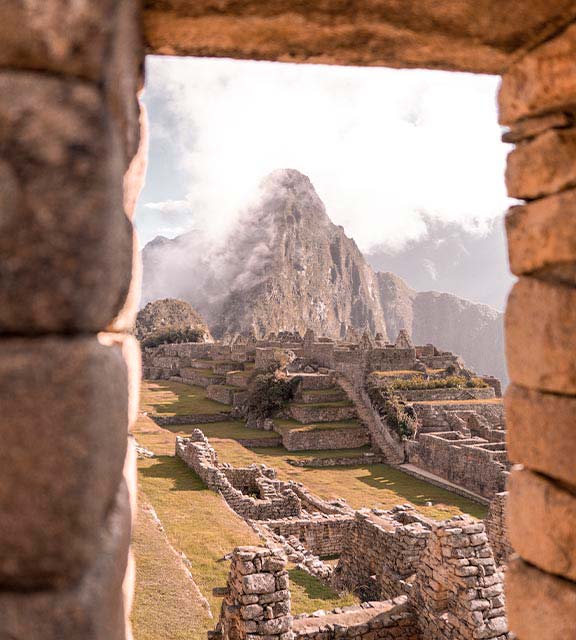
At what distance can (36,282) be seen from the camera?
4.09ft

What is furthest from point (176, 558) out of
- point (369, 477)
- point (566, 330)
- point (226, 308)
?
point (226, 308)

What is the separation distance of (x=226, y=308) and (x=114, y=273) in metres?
124

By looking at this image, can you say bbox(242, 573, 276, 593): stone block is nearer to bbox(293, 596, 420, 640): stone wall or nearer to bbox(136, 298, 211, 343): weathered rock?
bbox(293, 596, 420, 640): stone wall

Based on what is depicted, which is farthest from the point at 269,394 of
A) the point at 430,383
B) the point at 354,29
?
the point at 354,29

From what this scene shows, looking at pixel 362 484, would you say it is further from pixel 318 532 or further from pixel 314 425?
pixel 318 532

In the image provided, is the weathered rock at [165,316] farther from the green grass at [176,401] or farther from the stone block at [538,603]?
the stone block at [538,603]

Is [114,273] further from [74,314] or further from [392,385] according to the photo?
[392,385]

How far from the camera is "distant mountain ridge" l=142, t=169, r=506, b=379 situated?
4946 inches

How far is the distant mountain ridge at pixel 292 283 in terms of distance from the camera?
126 metres

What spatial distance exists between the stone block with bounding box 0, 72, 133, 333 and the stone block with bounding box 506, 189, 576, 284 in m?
1.58

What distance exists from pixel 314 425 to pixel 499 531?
53.2ft

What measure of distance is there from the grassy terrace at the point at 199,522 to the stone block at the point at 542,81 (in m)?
6.27

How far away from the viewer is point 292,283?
135 m

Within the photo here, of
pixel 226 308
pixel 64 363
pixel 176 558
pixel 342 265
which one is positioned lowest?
pixel 176 558
